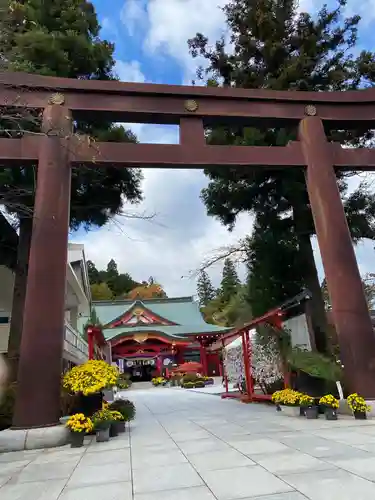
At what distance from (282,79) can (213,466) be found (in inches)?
382

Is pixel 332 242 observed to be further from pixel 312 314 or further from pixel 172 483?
pixel 172 483

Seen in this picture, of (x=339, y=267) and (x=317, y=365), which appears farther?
(x=339, y=267)

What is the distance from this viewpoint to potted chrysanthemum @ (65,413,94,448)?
19.2ft

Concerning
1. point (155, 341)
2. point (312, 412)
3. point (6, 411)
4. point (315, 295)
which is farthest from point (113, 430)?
point (155, 341)

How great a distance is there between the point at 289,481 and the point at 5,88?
24.1 feet

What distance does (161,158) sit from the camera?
780 cm

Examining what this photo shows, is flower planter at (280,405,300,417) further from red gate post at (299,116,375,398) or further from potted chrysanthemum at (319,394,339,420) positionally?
red gate post at (299,116,375,398)

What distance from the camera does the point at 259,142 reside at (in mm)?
10609

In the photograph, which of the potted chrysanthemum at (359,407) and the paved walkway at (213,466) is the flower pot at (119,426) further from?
the potted chrysanthemum at (359,407)

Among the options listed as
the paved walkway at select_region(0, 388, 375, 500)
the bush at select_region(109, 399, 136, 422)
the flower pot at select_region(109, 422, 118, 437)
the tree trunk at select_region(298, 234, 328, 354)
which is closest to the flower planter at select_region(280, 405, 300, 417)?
the paved walkway at select_region(0, 388, 375, 500)

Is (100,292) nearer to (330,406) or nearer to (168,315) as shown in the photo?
(168,315)

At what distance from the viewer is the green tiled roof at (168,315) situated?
29.0 metres

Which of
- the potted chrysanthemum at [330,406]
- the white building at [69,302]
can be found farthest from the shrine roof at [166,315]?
the potted chrysanthemum at [330,406]

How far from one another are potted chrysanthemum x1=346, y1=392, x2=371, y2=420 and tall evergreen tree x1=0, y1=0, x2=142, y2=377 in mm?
5912
